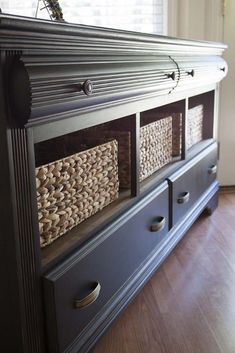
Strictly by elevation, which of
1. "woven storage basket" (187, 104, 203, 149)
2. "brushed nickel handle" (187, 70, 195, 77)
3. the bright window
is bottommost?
Result: "woven storage basket" (187, 104, 203, 149)

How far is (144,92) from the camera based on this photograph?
1.23 meters

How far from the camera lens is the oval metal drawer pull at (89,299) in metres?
0.98

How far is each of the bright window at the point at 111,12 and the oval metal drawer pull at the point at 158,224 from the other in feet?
3.87

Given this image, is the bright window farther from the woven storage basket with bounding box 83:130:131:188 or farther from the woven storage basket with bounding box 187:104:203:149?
the woven storage basket with bounding box 83:130:131:188

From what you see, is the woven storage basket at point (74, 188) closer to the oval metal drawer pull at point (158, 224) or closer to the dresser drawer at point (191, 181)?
the oval metal drawer pull at point (158, 224)

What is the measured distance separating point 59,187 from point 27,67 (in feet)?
1.12

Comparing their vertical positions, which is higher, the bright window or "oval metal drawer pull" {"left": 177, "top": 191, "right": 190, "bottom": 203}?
the bright window

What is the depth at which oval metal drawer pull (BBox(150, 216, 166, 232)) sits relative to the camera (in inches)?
55.6

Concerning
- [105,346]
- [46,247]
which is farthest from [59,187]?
[105,346]

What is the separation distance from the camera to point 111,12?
87.8 inches

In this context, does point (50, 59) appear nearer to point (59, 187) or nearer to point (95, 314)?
point (59, 187)

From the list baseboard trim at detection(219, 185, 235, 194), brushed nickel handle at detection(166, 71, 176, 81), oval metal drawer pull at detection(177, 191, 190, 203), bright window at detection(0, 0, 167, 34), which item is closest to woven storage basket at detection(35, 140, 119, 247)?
brushed nickel handle at detection(166, 71, 176, 81)

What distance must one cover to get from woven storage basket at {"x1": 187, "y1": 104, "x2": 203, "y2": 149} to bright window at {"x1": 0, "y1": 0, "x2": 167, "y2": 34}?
1.87 feet

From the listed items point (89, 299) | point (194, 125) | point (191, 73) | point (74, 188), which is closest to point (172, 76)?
point (191, 73)
